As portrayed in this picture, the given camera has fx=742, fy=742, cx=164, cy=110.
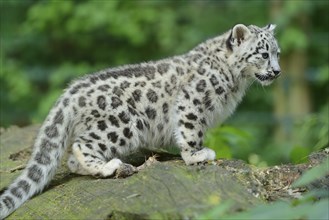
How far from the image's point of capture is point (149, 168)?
4.34 meters

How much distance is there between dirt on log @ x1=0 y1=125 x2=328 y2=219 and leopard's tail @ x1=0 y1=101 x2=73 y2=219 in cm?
6

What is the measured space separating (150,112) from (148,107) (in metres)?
0.05

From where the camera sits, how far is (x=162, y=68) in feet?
18.4

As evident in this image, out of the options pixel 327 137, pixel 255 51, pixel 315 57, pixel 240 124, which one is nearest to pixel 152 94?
pixel 255 51

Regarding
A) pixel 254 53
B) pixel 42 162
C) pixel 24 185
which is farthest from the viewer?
pixel 254 53

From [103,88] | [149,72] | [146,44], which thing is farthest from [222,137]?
[146,44]

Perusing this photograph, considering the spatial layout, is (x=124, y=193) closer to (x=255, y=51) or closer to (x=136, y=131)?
(x=136, y=131)

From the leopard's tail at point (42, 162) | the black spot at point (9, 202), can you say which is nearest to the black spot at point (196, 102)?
the leopard's tail at point (42, 162)

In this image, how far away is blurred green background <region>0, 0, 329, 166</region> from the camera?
11.7 meters

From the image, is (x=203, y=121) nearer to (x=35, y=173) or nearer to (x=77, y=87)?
(x=77, y=87)

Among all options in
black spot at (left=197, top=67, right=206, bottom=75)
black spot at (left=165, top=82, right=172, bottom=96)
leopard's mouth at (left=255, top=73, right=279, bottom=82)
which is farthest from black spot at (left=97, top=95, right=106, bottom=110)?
leopard's mouth at (left=255, top=73, right=279, bottom=82)

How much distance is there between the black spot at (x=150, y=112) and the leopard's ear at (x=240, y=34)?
829 mm

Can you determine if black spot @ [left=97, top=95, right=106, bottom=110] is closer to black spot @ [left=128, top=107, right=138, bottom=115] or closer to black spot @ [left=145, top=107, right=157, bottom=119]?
black spot @ [left=128, top=107, right=138, bottom=115]

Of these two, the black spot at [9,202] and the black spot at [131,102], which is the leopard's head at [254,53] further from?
→ the black spot at [9,202]
